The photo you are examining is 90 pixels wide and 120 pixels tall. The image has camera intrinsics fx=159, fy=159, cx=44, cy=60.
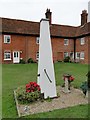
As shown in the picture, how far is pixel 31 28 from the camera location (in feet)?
108

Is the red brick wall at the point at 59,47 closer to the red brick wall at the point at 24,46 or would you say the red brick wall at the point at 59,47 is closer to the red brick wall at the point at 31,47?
the red brick wall at the point at 31,47

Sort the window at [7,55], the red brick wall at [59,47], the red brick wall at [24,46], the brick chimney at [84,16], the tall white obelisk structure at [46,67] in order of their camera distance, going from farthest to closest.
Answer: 1. the brick chimney at [84,16]
2. the red brick wall at [59,47]
3. the red brick wall at [24,46]
4. the window at [7,55]
5. the tall white obelisk structure at [46,67]

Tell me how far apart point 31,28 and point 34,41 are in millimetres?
2986

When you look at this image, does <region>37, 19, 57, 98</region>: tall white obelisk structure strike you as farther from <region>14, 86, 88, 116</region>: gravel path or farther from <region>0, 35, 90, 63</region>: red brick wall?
<region>0, 35, 90, 63</region>: red brick wall

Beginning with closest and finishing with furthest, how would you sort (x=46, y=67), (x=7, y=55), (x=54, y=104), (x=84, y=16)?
(x=54, y=104) → (x=46, y=67) → (x=7, y=55) → (x=84, y=16)

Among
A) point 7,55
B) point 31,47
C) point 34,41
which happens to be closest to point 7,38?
point 7,55

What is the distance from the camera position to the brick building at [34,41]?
30.1m

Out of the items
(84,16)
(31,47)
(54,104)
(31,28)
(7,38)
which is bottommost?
(54,104)

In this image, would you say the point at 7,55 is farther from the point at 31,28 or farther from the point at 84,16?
the point at 84,16

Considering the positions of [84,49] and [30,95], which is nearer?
[30,95]

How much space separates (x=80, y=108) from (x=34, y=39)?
2692 cm

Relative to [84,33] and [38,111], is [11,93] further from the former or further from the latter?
[84,33]

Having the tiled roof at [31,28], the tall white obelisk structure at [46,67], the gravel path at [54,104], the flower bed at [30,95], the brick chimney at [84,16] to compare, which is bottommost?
the gravel path at [54,104]

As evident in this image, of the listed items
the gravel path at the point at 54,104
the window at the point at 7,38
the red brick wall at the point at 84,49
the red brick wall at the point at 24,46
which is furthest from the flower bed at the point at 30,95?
the red brick wall at the point at 84,49
